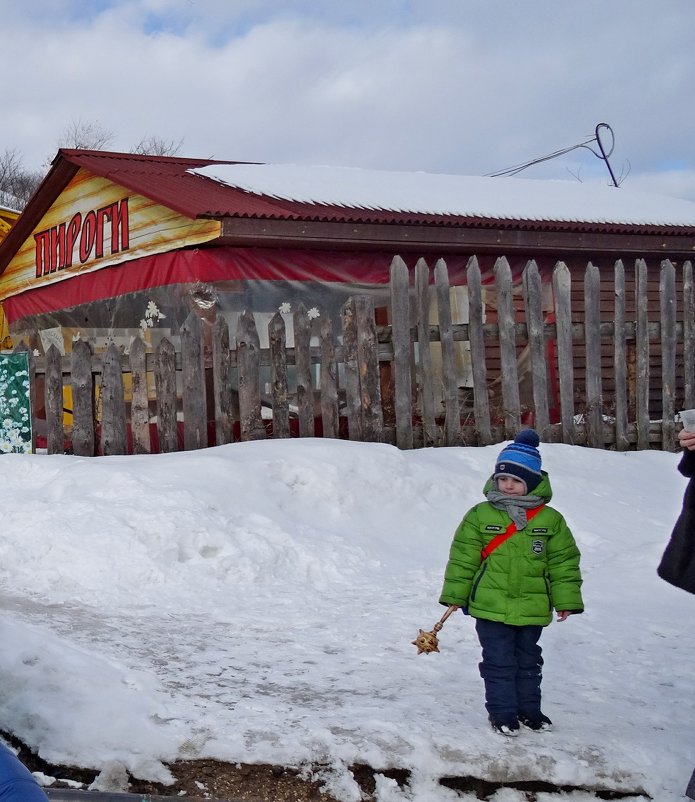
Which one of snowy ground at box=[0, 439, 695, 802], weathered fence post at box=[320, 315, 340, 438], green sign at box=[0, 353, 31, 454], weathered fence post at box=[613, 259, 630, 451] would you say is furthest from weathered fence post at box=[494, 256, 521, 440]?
green sign at box=[0, 353, 31, 454]

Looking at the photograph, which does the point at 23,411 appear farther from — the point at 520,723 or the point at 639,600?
the point at 520,723

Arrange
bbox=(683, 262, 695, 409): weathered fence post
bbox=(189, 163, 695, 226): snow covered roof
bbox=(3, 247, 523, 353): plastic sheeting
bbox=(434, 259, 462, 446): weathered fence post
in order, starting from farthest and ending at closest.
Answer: bbox=(189, 163, 695, 226): snow covered roof, bbox=(3, 247, 523, 353): plastic sheeting, bbox=(683, 262, 695, 409): weathered fence post, bbox=(434, 259, 462, 446): weathered fence post

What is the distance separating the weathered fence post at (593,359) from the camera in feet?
30.2

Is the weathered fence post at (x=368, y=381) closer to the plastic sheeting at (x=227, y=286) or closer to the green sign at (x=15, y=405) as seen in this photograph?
the plastic sheeting at (x=227, y=286)

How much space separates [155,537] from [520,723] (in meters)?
3.17

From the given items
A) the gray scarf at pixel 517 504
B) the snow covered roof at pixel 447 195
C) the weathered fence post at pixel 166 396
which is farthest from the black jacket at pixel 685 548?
the snow covered roof at pixel 447 195

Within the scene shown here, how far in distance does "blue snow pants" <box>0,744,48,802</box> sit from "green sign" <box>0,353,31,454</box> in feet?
25.1

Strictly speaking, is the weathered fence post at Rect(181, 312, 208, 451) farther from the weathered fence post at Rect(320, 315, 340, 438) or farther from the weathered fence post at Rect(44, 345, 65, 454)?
the weathered fence post at Rect(44, 345, 65, 454)

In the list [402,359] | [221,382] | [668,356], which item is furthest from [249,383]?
[668,356]

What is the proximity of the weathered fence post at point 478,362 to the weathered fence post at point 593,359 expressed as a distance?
42.6 inches

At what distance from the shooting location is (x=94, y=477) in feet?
23.5

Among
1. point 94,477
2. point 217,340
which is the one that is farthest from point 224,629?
point 217,340

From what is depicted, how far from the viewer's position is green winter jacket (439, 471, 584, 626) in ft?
12.6

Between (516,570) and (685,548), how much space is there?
0.74 meters
